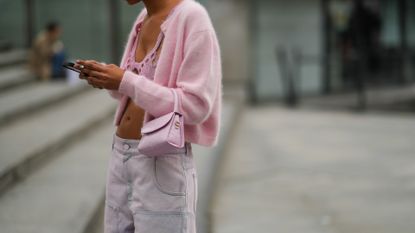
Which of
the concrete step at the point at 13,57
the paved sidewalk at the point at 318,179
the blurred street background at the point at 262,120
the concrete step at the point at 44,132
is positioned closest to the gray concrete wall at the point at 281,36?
the blurred street background at the point at 262,120

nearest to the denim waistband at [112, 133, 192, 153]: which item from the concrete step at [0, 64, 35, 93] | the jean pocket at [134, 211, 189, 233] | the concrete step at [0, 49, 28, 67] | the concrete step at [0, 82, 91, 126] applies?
the jean pocket at [134, 211, 189, 233]

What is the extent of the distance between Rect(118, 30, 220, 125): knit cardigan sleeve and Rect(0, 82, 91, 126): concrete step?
4.64 m

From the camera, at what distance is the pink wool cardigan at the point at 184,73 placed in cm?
245

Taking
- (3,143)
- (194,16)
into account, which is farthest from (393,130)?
(194,16)

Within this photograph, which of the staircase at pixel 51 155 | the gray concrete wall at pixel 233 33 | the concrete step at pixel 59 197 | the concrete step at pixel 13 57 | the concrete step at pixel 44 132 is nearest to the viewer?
the concrete step at pixel 59 197

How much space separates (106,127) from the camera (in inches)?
328

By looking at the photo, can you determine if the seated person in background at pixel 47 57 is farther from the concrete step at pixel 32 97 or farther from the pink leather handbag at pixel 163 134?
the pink leather handbag at pixel 163 134

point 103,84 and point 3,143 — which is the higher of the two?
point 103,84

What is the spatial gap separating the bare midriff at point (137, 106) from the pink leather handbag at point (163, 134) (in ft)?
0.61

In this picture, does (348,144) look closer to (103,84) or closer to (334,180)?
(334,180)

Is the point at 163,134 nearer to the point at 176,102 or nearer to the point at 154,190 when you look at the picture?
the point at 176,102

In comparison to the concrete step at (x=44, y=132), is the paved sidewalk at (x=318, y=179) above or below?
below

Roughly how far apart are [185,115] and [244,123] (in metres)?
9.81

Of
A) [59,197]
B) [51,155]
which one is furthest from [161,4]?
[51,155]
